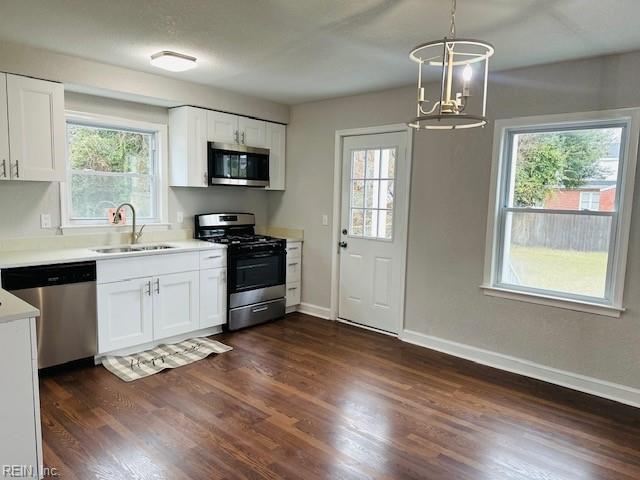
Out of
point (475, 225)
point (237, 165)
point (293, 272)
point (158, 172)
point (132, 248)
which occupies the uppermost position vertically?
point (237, 165)

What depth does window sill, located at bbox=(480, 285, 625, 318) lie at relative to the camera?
312 cm

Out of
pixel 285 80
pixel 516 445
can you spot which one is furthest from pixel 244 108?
pixel 516 445

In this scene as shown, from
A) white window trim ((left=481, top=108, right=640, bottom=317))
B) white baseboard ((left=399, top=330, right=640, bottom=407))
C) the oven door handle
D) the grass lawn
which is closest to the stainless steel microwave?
the oven door handle

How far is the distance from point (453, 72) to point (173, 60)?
2190mm

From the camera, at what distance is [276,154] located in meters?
5.13

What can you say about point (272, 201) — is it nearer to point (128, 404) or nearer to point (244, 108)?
point (244, 108)

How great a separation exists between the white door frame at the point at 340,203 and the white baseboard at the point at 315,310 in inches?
2.7

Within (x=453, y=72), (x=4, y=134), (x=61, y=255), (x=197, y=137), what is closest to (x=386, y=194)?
(x=453, y=72)

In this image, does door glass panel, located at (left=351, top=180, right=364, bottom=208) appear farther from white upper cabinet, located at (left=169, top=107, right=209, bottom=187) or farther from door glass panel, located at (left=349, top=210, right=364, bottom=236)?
white upper cabinet, located at (left=169, top=107, right=209, bottom=187)

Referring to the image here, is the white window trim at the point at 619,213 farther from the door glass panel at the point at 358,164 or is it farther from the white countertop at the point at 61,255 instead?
the white countertop at the point at 61,255

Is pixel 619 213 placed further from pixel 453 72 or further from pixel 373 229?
pixel 373 229

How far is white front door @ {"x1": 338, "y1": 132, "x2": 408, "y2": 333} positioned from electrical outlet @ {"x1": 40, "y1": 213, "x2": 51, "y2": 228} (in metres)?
2.78

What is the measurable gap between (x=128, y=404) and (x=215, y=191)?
2.62 metres
